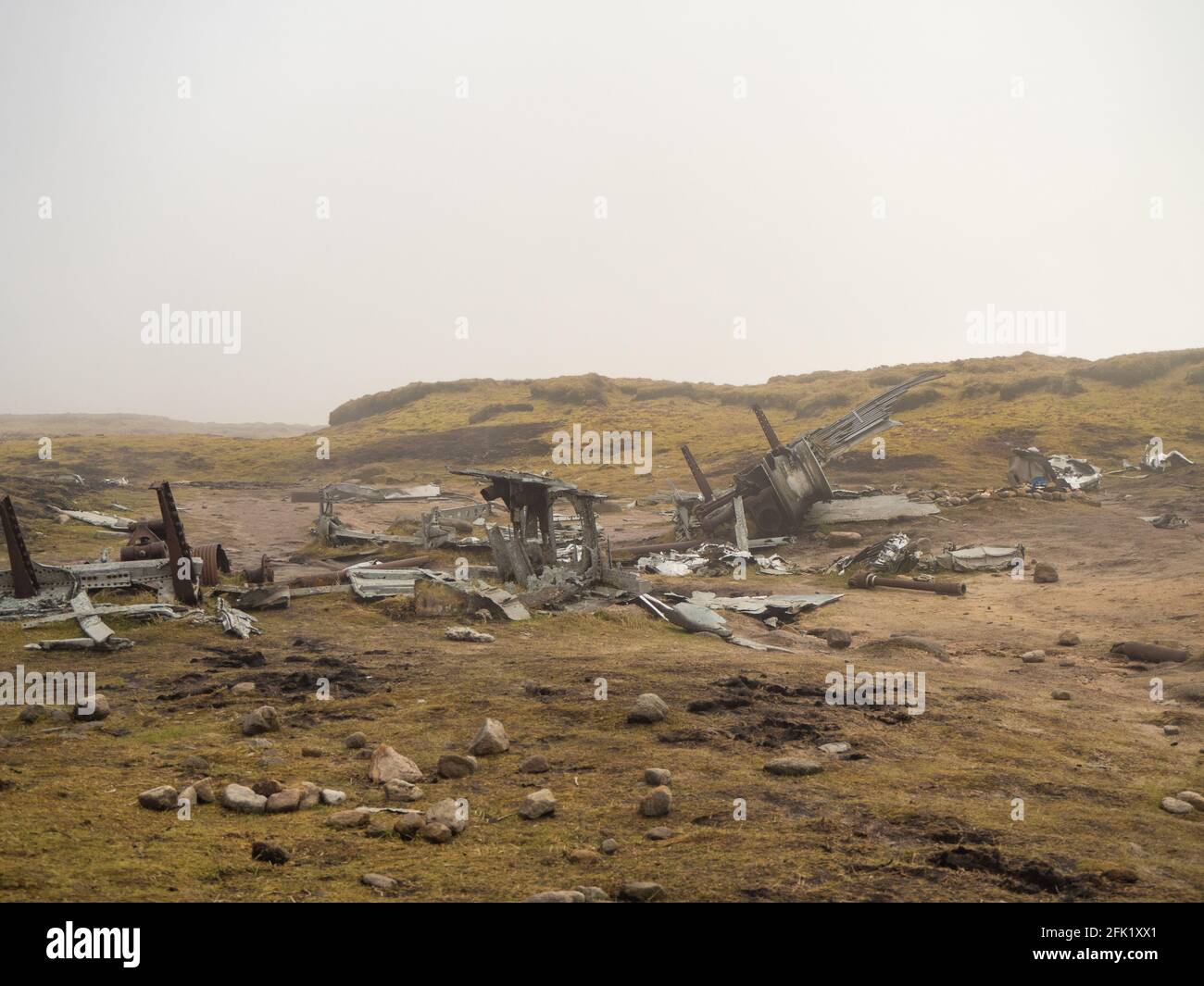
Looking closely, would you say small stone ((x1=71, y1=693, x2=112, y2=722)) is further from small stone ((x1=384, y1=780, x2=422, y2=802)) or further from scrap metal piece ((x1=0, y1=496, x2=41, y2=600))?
scrap metal piece ((x1=0, y1=496, x2=41, y2=600))

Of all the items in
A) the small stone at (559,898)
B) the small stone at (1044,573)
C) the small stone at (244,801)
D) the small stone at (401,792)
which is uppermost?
the small stone at (1044,573)

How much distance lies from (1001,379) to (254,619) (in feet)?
151

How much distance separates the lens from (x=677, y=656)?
11523 millimetres

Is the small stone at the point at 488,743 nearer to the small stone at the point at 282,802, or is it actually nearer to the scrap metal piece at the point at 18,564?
the small stone at the point at 282,802

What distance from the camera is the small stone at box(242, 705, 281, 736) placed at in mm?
8195

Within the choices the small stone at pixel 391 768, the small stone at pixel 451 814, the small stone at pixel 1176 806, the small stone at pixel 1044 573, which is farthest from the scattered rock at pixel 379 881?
the small stone at pixel 1044 573

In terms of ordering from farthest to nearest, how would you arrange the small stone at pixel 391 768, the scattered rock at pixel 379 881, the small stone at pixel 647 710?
the small stone at pixel 647 710
the small stone at pixel 391 768
the scattered rock at pixel 379 881

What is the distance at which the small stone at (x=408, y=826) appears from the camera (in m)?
5.73

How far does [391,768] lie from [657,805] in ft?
7.00

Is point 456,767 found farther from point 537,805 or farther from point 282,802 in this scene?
point 282,802

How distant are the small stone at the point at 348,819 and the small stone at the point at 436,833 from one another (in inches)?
18.9

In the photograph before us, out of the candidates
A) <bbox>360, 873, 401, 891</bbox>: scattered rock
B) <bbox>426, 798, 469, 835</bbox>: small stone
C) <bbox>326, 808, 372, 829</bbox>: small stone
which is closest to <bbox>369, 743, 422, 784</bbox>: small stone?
<bbox>326, 808, 372, 829</bbox>: small stone
